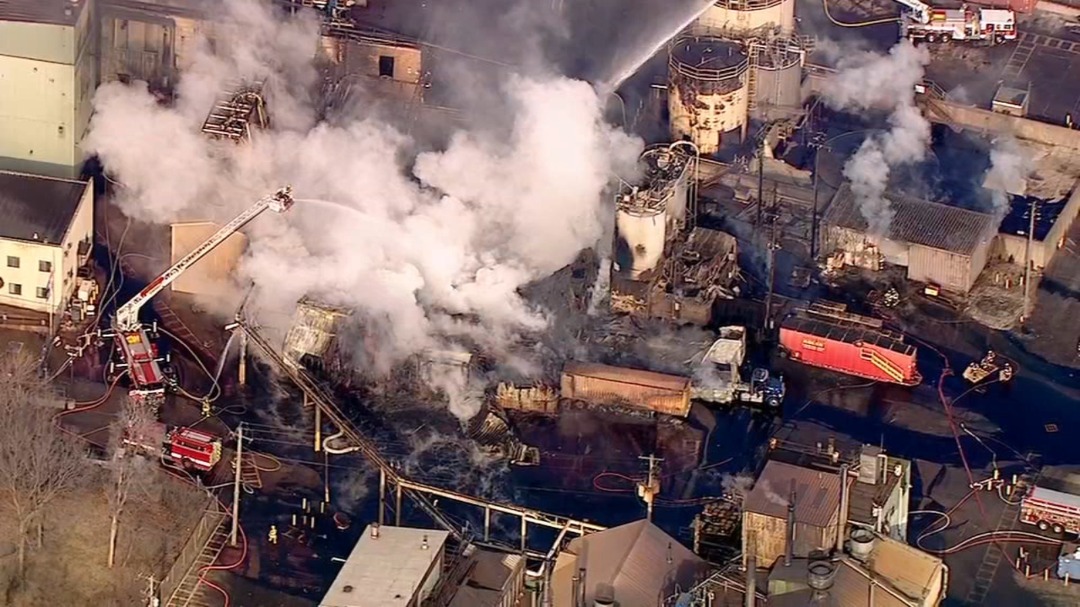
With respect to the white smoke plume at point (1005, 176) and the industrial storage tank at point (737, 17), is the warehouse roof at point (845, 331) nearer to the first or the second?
the white smoke plume at point (1005, 176)

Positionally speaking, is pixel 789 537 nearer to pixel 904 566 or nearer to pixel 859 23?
pixel 904 566

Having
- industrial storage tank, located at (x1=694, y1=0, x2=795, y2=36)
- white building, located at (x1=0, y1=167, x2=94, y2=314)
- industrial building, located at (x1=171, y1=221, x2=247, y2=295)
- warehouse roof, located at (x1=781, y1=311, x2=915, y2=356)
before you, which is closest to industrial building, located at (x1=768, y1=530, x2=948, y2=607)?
warehouse roof, located at (x1=781, y1=311, x2=915, y2=356)

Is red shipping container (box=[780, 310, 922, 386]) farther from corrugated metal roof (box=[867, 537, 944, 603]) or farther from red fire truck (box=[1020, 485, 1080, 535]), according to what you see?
corrugated metal roof (box=[867, 537, 944, 603])

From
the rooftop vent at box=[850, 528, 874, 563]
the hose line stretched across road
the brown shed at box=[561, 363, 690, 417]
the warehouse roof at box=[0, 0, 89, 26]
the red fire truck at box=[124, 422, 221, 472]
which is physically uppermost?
the hose line stretched across road

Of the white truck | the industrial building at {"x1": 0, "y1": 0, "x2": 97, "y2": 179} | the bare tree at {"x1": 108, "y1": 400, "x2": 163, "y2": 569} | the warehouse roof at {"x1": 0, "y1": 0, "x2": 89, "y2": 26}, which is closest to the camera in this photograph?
the bare tree at {"x1": 108, "y1": 400, "x2": 163, "y2": 569}

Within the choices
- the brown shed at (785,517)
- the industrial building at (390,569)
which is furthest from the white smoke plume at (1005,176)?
the industrial building at (390,569)
